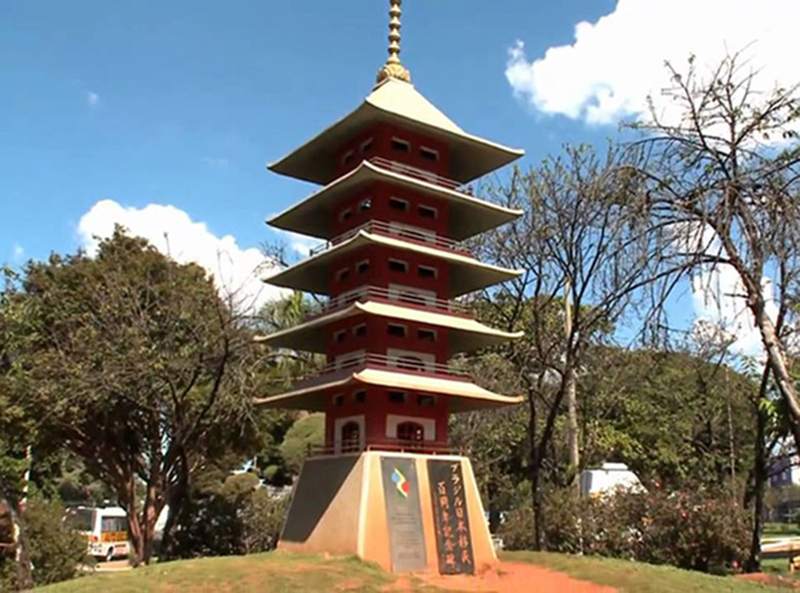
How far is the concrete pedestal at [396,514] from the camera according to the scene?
2105cm

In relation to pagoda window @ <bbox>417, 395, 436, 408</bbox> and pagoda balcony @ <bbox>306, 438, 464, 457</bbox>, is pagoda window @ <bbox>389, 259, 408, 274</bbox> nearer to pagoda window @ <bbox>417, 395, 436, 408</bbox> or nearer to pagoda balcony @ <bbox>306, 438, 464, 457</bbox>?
pagoda window @ <bbox>417, 395, 436, 408</bbox>

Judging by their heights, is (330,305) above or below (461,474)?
above

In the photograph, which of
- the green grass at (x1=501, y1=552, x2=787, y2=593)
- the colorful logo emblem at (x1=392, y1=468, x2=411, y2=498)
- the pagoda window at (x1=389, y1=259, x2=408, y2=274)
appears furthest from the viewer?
the pagoda window at (x1=389, y1=259, x2=408, y2=274)

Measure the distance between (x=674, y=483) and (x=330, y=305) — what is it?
27.8m

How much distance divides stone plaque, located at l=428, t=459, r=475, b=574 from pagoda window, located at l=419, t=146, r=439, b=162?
1048 cm

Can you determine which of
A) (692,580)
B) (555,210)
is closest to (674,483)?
(555,210)

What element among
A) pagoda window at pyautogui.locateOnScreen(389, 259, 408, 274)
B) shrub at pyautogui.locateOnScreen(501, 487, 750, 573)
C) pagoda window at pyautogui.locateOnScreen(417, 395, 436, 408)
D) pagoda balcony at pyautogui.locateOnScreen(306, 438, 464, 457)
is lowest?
shrub at pyautogui.locateOnScreen(501, 487, 750, 573)

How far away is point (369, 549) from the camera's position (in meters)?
20.7

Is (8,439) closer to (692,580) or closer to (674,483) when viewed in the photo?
(692,580)

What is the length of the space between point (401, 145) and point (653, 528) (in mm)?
16139

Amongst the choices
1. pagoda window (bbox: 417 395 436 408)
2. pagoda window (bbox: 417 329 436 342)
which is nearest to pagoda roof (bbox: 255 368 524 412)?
pagoda window (bbox: 417 395 436 408)

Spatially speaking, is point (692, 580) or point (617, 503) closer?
point (692, 580)

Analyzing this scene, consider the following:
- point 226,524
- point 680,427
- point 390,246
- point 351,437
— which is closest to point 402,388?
point 351,437

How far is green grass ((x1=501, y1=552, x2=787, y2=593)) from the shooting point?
1853 centimetres
